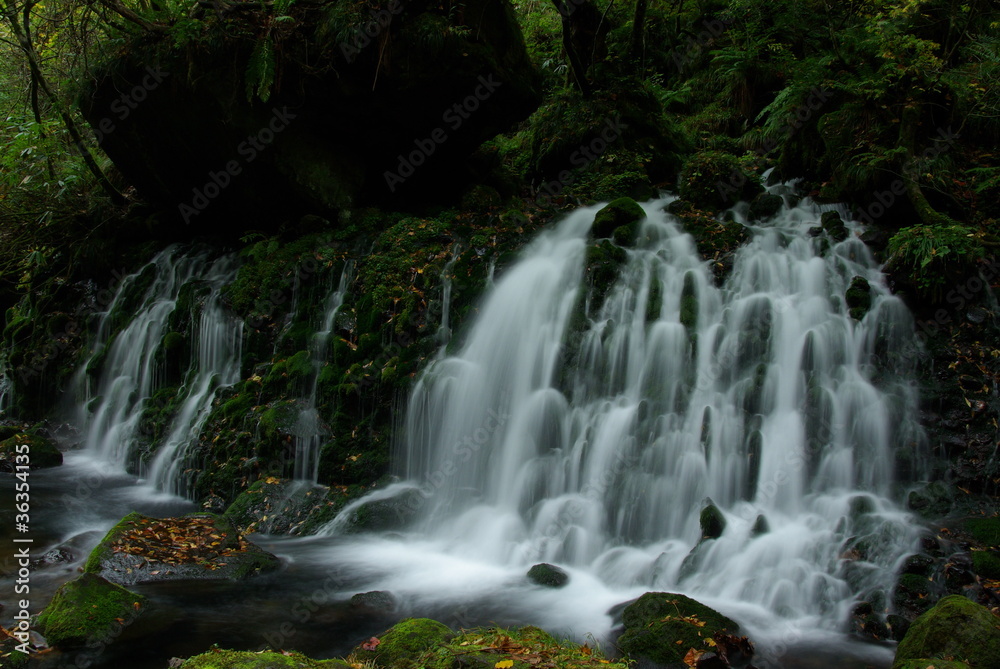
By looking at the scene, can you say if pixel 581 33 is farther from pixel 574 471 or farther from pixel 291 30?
pixel 574 471

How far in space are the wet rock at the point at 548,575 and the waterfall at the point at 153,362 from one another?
17.8 ft

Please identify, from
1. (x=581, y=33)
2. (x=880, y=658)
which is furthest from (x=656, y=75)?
(x=880, y=658)

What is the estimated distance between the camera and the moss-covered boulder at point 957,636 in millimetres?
3891

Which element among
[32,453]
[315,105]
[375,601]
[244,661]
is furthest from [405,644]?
[315,105]

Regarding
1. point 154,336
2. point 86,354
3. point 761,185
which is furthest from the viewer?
point 86,354

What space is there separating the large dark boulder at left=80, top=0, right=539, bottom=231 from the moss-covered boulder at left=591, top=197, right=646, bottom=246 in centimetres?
246

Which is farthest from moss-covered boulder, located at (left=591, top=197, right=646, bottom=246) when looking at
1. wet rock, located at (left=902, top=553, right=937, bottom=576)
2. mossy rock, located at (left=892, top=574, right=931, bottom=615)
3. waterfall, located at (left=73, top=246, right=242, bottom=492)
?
waterfall, located at (left=73, top=246, right=242, bottom=492)

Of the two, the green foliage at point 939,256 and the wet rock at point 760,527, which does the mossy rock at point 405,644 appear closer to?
the wet rock at point 760,527

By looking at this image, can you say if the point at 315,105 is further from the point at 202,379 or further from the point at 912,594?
the point at 912,594

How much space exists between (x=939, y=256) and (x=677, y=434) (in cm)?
349

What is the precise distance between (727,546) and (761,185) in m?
6.67

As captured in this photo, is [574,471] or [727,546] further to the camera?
[574,471]

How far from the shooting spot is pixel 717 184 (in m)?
10.6

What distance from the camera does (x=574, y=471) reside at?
7.42 metres
